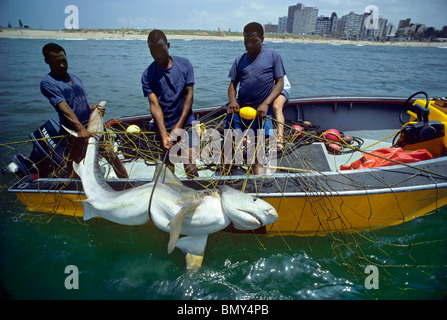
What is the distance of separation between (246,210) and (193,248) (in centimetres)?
83

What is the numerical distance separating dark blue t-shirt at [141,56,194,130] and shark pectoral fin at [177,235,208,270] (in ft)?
5.60

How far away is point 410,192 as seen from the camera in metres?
2.92

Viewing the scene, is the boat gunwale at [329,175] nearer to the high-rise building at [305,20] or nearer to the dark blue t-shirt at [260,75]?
the dark blue t-shirt at [260,75]

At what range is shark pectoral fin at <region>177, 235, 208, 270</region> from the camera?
2742mm

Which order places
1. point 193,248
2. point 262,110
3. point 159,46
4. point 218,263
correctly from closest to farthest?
point 193,248, point 218,263, point 159,46, point 262,110

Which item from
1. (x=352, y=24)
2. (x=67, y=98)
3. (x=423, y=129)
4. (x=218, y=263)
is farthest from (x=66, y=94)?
(x=352, y=24)

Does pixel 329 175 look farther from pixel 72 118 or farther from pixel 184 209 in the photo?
pixel 72 118

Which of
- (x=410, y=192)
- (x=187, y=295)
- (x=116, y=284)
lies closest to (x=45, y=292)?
(x=116, y=284)

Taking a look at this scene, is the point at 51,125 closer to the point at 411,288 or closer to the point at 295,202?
the point at 295,202

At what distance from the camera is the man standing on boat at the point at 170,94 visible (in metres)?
3.47

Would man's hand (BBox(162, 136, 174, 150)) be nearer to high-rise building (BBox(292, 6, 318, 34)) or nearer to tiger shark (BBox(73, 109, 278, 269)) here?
tiger shark (BBox(73, 109, 278, 269))

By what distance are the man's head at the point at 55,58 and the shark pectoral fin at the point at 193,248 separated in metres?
2.82

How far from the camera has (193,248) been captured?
9.07ft

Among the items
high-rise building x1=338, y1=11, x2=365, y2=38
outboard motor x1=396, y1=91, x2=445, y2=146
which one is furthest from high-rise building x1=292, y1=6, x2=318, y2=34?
outboard motor x1=396, y1=91, x2=445, y2=146
